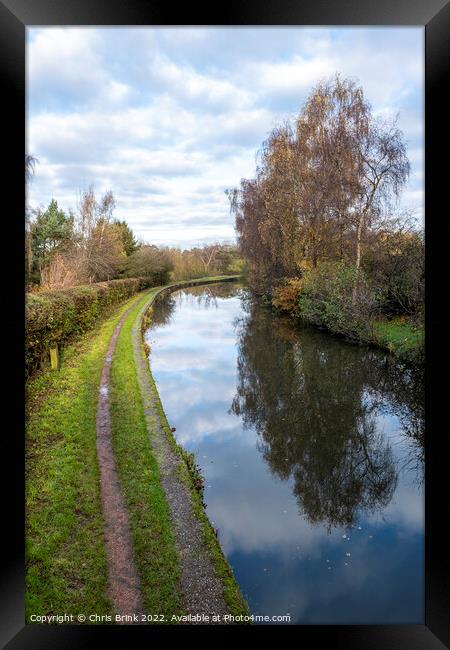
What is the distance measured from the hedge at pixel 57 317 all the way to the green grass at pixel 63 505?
575mm

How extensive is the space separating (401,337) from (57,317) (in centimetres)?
615

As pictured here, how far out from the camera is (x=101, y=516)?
9.90 ft

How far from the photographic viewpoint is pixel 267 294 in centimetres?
1545

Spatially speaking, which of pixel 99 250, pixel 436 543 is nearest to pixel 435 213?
pixel 436 543

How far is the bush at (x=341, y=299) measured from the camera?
8125 mm

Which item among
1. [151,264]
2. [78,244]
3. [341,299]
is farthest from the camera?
[151,264]

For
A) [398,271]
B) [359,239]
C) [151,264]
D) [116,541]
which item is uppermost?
[151,264]

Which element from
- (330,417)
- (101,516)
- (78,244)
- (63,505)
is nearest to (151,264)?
(78,244)

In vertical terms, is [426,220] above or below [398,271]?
below

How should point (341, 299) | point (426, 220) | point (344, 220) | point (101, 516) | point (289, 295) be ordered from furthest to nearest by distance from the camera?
point (289, 295) → point (341, 299) → point (344, 220) → point (101, 516) → point (426, 220)

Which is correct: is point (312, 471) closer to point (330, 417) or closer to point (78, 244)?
point (330, 417)

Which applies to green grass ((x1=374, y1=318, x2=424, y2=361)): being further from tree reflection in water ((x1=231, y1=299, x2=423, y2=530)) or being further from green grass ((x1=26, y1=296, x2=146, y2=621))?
green grass ((x1=26, y1=296, x2=146, y2=621))

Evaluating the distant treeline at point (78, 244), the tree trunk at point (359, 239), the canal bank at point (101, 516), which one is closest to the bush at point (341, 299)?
the tree trunk at point (359, 239)

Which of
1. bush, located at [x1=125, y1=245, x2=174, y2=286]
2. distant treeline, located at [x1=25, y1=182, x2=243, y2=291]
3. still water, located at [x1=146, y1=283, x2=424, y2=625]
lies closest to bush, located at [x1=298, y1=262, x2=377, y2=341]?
still water, located at [x1=146, y1=283, x2=424, y2=625]
